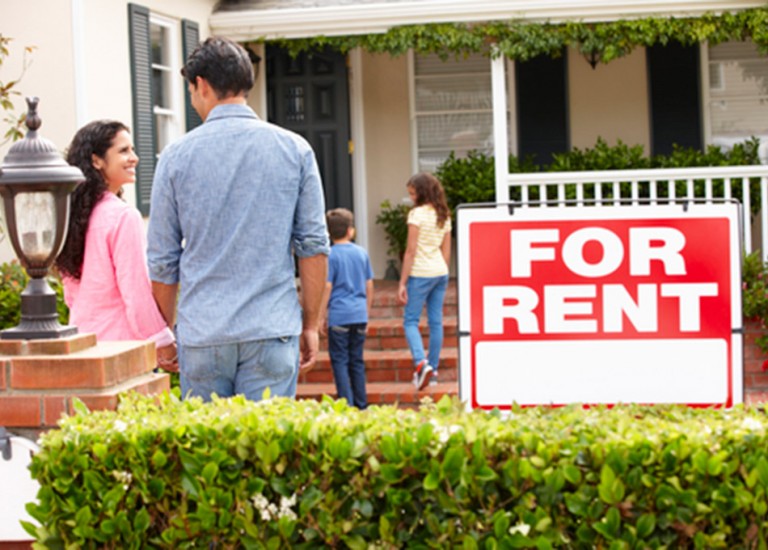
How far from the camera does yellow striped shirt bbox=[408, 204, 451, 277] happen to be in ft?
30.9

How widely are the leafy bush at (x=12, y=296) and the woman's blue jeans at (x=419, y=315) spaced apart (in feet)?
8.55

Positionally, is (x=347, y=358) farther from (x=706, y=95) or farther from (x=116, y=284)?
(x=706, y=95)

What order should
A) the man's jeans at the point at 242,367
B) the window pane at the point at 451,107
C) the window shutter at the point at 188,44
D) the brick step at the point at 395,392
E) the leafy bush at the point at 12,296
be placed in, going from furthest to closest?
the window pane at the point at 451,107 < the window shutter at the point at 188,44 < the brick step at the point at 395,392 < the leafy bush at the point at 12,296 < the man's jeans at the point at 242,367

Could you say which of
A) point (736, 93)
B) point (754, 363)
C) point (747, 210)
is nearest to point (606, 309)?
point (754, 363)

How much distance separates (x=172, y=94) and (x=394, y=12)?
207 centimetres

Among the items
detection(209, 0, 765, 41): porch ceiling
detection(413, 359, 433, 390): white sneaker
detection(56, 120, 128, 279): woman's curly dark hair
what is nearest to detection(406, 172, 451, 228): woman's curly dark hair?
detection(413, 359, 433, 390): white sneaker

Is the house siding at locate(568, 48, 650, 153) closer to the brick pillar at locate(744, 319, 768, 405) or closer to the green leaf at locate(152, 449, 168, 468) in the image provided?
the brick pillar at locate(744, 319, 768, 405)

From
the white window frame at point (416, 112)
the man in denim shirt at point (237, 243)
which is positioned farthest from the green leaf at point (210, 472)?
the white window frame at point (416, 112)

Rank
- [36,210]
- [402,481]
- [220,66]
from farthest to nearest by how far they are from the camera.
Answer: [220,66], [36,210], [402,481]

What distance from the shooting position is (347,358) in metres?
8.69

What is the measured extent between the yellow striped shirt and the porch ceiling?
7.42ft

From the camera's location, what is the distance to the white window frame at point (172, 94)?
1065 centimetres

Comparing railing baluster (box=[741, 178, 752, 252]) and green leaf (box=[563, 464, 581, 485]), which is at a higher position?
railing baluster (box=[741, 178, 752, 252])

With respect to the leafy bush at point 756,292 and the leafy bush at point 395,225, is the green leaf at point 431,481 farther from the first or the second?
the leafy bush at point 395,225
